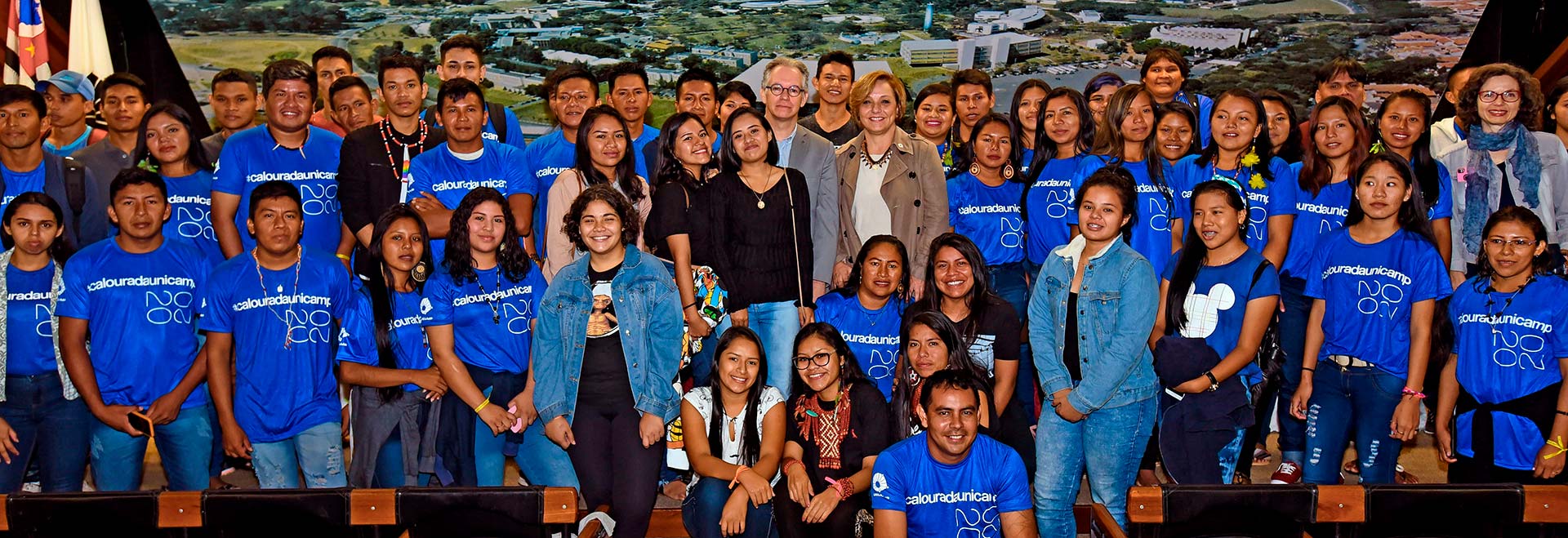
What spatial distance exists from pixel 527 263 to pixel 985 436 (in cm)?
185

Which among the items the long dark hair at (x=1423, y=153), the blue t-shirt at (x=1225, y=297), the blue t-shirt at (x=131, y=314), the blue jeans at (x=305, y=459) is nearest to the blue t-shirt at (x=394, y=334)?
the blue jeans at (x=305, y=459)

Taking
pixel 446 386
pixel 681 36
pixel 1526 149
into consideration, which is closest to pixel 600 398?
pixel 446 386

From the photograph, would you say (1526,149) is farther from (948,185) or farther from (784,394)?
(784,394)

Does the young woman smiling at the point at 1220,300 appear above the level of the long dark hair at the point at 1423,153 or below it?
below

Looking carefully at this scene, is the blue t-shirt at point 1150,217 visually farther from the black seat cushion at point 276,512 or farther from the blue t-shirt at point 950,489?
the black seat cushion at point 276,512

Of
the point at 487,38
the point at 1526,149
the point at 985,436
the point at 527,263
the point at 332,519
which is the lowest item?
the point at 332,519

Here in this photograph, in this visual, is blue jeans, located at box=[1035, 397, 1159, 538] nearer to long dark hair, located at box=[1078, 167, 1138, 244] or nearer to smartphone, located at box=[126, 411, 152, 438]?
long dark hair, located at box=[1078, 167, 1138, 244]

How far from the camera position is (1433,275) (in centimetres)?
462

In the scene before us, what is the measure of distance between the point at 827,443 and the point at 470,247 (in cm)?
151

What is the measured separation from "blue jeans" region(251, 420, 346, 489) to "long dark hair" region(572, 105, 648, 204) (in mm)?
1409

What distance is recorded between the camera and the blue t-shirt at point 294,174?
5406 mm

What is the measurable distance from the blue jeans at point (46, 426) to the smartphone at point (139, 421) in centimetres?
26

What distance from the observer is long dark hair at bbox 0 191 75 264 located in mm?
4809

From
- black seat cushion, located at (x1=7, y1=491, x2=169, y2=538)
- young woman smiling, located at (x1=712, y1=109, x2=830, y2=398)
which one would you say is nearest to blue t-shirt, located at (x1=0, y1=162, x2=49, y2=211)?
black seat cushion, located at (x1=7, y1=491, x2=169, y2=538)
